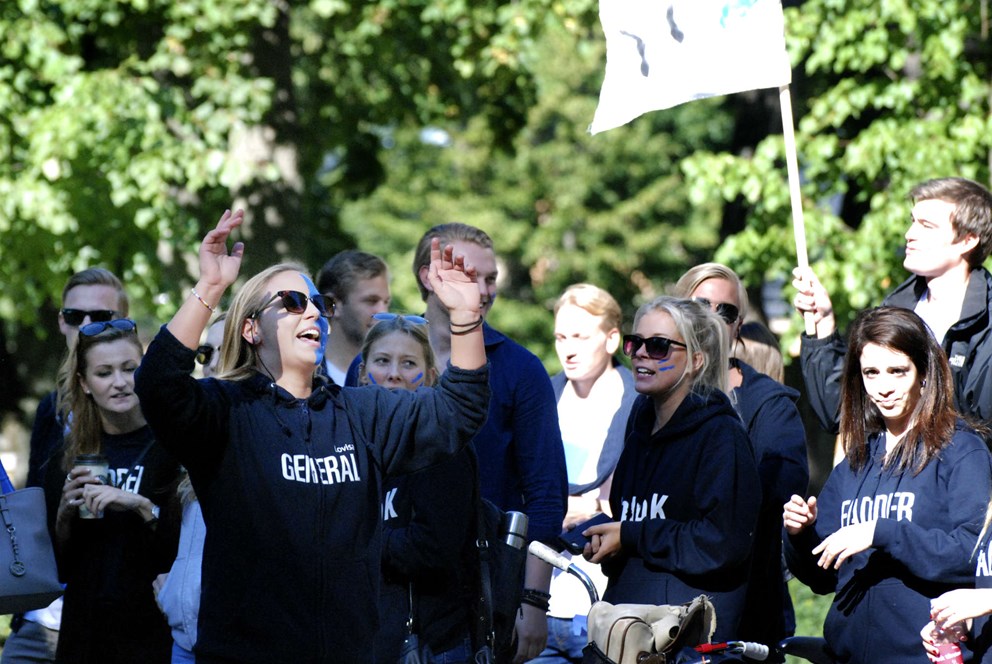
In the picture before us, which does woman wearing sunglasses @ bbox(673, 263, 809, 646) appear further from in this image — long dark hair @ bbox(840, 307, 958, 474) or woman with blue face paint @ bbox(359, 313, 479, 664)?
woman with blue face paint @ bbox(359, 313, 479, 664)

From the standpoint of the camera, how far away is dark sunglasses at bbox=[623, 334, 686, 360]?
5.38m

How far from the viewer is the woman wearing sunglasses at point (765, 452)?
5.45 m

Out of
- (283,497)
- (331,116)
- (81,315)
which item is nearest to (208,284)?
(283,497)

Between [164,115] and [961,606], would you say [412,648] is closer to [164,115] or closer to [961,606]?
[961,606]

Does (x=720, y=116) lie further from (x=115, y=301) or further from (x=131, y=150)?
(x=115, y=301)

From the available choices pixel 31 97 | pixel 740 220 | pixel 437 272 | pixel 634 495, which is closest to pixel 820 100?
pixel 740 220

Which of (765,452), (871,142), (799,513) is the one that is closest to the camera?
(799,513)

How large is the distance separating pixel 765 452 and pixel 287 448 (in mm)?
2363

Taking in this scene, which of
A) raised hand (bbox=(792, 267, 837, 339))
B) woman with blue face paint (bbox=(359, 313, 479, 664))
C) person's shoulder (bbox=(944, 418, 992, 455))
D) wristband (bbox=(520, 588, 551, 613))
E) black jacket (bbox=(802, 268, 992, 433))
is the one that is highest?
raised hand (bbox=(792, 267, 837, 339))

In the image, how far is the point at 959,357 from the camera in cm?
545

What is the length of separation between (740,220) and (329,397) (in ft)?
37.2

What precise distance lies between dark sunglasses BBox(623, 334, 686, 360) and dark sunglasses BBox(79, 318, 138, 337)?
1.97 meters

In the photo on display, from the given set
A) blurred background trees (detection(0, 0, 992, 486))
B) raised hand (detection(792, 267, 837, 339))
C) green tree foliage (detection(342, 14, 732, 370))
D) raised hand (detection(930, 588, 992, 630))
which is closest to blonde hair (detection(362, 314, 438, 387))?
raised hand (detection(792, 267, 837, 339))

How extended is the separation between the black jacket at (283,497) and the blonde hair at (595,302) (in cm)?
296
